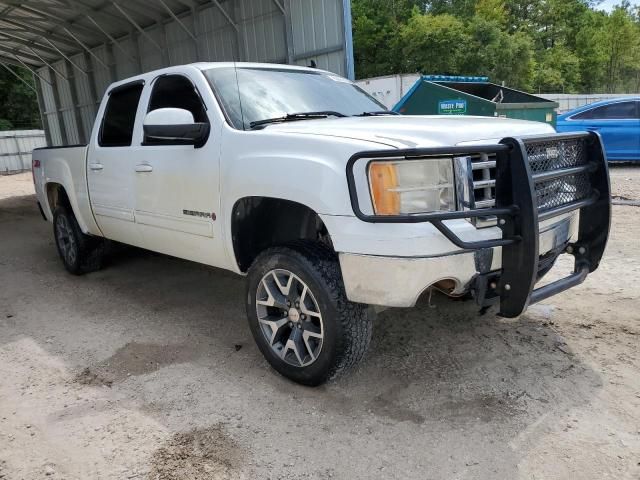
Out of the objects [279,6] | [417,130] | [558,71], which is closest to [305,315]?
[417,130]

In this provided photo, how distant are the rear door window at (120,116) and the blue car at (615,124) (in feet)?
31.3

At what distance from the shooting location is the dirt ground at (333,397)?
248 cm

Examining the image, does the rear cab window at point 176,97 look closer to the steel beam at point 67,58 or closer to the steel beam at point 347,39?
the steel beam at point 347,39

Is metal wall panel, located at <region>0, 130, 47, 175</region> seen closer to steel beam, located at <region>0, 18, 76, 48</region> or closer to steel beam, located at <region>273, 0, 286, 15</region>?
steel beam, located at <region>0, 18, 76, 48</region>

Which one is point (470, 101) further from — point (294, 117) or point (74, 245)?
point (74, 245)

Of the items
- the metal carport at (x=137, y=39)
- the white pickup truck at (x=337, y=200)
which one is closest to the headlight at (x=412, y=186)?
the white pickup truck at (x=337, y=200)

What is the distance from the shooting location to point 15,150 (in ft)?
83.3

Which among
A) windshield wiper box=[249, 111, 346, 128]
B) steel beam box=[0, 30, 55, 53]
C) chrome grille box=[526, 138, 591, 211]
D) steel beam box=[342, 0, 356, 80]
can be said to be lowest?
chrome grille box=[526, 138, 591, 211]

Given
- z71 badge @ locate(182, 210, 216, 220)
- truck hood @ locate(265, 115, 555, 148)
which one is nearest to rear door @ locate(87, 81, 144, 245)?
z71 badge @ locate(182, 210, 216, 220)

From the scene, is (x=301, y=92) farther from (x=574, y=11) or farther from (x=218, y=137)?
(x=574, y=11)

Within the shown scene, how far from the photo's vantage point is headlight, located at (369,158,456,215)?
256 cm

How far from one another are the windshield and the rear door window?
3.55 feet

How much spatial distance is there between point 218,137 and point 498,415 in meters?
2.35

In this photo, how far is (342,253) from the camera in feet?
8.90
